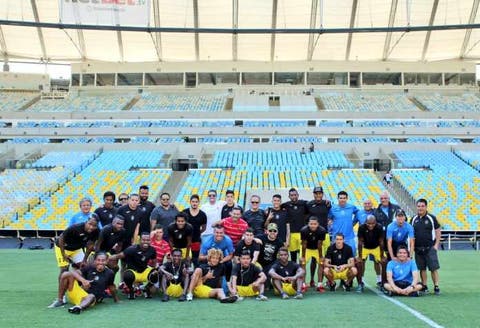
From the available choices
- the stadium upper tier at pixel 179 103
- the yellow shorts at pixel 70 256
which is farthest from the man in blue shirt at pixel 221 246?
the stadium upper tier at pixel 179 103

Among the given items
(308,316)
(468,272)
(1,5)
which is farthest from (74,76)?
(308,316)

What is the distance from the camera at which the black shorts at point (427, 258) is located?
921 cm

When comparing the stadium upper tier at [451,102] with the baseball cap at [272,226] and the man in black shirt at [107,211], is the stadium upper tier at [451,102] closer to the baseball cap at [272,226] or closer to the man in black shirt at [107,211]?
the baseball cap at [272,226]

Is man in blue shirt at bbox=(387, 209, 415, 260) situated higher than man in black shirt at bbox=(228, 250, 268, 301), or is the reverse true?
man in blue shirt at bbox=(387, 209, 415, 260)

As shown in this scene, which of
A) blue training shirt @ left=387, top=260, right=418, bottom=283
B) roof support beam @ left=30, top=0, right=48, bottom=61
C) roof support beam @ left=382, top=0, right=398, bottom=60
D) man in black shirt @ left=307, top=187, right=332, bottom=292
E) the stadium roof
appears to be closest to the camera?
blue training shirt @ left=387, top=260, right=418, bottom=283

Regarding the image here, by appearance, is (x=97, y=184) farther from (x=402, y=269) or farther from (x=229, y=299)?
(x=402, y=269)

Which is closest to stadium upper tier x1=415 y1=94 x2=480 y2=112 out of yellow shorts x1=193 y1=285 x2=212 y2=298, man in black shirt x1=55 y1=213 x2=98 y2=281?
yellow shorts x1=193 y1=285 x2=212 y2=298

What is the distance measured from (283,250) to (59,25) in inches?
566

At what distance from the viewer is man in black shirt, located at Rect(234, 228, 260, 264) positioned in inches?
344

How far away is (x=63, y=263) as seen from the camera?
8656 millimetres

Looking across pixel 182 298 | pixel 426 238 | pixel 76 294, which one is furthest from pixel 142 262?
pixel 426 238

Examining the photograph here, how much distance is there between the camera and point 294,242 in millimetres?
10078

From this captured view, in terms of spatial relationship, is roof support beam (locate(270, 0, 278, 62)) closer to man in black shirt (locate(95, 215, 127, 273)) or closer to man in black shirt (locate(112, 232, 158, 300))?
man in black shirt (locate(95, 215, 127, 273))

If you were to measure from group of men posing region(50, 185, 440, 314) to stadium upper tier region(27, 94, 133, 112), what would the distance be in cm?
3118
